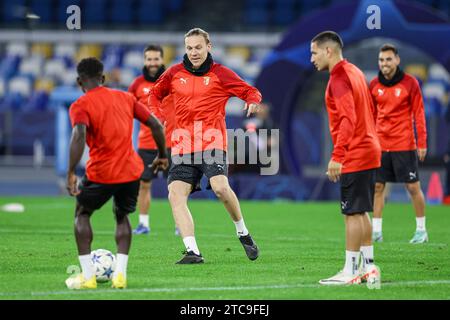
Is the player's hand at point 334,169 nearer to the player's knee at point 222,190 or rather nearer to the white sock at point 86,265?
the white sock at point 86,265

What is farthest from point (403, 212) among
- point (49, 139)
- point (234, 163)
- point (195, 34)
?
point (49, 139)

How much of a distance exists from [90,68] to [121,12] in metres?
30.8

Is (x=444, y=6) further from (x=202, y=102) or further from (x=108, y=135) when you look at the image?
(x=108, y=135)

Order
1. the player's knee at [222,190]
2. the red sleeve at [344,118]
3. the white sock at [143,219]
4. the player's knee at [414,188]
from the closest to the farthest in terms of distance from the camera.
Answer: the red sleeve at [344,118] → the player's knee at [222,190] → the player's knee at [414,188] → the white sock at [143,219]

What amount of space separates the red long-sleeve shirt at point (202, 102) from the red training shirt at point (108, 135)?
2293 millimetres

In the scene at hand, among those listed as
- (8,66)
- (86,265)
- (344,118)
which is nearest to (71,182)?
(86,265)

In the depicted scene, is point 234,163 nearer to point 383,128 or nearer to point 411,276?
point 383,128

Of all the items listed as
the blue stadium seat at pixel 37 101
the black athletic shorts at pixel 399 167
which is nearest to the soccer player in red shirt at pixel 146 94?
the black athletic shorts at pixel 399 167

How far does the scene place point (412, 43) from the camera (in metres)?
22.3

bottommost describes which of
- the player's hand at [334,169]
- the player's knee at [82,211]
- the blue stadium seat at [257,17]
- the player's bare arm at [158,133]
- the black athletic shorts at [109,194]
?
the player's knee at [82,211]

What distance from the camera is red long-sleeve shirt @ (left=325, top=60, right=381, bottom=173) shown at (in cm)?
888

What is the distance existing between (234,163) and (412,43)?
17.2 feet

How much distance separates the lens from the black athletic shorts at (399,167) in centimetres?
1390

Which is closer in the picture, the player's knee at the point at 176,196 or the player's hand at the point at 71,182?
the player's hand at the point at 71,182
